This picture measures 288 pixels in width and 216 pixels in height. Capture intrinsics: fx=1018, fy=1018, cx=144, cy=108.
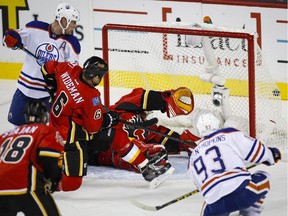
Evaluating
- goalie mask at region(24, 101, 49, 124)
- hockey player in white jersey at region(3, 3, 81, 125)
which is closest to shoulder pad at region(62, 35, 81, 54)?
hockey player in white jersey at region(3, 3, 81, 125)

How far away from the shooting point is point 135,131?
222 inches

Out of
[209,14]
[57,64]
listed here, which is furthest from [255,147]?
[209,14]

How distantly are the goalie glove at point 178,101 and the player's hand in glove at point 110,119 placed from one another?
1.40 ft

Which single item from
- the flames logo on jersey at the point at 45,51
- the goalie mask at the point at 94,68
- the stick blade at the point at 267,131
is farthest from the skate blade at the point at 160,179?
the flames logo on jersey at the point at 45,51

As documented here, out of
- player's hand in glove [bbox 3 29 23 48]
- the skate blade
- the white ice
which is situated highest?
player's hand in glove [bbox 3 29 23 48]

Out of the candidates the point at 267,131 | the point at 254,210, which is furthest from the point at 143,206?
the point at 267,131

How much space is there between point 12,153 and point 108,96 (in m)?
2.08

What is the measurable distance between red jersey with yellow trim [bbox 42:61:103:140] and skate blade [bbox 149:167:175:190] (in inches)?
16.9

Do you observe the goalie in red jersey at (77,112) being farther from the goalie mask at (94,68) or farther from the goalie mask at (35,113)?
the goalie mask at (35,113)

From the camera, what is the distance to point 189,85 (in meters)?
6.23

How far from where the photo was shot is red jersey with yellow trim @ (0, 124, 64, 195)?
3.79m

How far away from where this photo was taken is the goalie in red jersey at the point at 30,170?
12.4 ft

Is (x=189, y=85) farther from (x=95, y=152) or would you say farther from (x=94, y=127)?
(x=94, y=127)

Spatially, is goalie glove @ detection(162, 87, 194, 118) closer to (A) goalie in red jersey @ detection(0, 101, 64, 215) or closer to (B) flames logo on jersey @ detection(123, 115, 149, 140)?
(B) flames logo on jersey @ detection(123, 115, 149, 140)
